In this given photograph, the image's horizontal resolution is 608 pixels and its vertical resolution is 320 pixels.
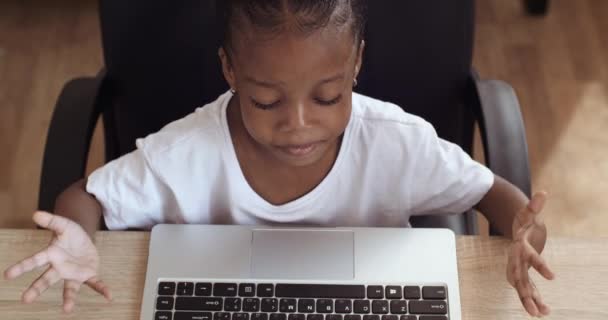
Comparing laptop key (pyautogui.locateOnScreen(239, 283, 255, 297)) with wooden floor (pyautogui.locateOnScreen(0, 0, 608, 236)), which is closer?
laptop key (pyautogui.locateOnScreen(239, 283, 255, 297))

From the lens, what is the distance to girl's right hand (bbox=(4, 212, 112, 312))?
729mm

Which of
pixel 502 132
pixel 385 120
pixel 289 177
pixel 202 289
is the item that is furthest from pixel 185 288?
pixel 502 132

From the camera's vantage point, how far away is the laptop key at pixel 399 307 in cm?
78

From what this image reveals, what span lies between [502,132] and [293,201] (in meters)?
0.30

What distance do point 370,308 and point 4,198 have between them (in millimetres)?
1281

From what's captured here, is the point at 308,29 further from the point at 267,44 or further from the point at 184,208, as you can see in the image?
the point at 184,208

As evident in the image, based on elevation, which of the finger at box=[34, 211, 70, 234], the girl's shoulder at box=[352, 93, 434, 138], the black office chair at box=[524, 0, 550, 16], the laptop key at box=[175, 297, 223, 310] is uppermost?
the black office chair at box=[524, 0, 550, 16]

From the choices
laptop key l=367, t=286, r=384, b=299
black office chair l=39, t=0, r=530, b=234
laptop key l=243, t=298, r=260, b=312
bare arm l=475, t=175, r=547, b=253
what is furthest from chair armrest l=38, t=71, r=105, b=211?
bare arm l=475, t=175, r=547, b=253

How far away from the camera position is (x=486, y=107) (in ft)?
3.34

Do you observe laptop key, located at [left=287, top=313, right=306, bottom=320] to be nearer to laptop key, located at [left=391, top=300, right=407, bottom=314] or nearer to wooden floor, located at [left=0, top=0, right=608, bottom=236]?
laptop key, located at [left=391, top=300, right=407, bottom=314]

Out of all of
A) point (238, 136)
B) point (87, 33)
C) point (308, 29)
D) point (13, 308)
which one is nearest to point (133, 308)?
point (13, 308)

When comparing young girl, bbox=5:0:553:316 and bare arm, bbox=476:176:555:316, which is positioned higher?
young girl, bbox=5:0:553:316

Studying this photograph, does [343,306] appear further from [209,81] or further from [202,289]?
[209,81]

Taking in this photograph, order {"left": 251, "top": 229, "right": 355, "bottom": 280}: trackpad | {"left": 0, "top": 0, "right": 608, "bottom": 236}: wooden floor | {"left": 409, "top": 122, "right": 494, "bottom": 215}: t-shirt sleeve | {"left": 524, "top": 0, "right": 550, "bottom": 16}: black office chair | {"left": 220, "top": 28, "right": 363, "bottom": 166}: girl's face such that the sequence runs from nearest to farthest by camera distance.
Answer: {"left": 220, "top": 28, "right": 363, "bottom": 166}: girl's face → {"left": 251, "top": 229, "right": 355, "bottom": 280}: trackpad → {"left": 409, "top": 122, "right": 494, "bottom": 215}: t-shirt sleeve → {"left": 0, "top": 0, "right": 608, "bottom": 236}: wooden floor → {"left": 524, "top": 0, "right": 550, "bottom": 16}: black office chair
